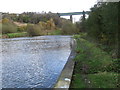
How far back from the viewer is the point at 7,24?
6253 cm

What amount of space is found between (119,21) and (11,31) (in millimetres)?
59585

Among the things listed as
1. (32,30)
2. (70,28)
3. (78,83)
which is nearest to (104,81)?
(78,83)

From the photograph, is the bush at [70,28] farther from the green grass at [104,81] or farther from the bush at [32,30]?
the green grass at [104,81]

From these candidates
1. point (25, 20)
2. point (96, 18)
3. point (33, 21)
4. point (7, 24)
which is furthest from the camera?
point (25, 20)

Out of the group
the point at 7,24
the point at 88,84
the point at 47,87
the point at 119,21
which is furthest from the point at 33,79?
the point at 7,24

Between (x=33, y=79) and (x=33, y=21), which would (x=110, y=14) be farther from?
(x=33, y=21)

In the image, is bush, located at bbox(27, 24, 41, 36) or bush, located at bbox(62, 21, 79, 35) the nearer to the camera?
bush, located at bbox(62, 21, 79, 35)

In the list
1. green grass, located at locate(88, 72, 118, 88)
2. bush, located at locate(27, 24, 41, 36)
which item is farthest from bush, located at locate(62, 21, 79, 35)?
green grass, located at locate(88, 72, 118, 88)

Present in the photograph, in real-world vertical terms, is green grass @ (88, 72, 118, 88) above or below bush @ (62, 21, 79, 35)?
below

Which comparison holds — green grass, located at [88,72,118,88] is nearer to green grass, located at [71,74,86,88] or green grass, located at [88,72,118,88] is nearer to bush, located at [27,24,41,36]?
green grass, located at [71,74,86,88]

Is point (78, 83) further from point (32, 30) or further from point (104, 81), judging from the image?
point (32, 30)

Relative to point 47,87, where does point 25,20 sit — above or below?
above

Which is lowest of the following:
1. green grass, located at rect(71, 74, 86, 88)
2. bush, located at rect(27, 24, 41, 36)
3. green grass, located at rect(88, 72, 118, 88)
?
green grass, located at rect(71, 74, 86, 88)

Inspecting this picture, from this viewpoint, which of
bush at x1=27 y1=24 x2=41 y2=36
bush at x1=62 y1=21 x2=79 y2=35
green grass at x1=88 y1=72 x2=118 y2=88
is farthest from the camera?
bush at x1=27 y1=24 x2=41 y2=36
